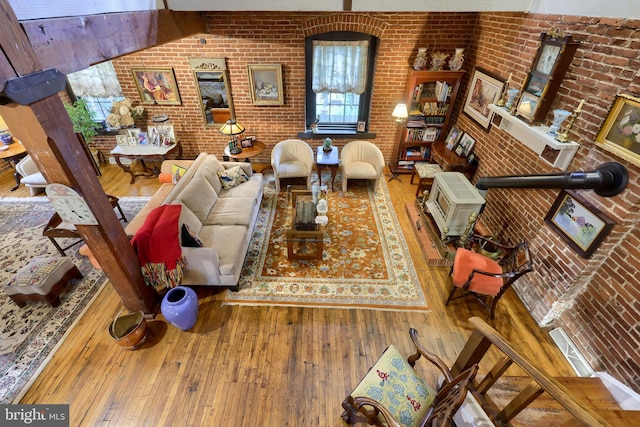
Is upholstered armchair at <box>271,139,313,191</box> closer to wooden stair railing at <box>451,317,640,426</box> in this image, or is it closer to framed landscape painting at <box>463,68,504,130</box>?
framed landscape painting at <box>463,68,504,130</box>

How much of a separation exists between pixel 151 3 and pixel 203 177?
1998mm

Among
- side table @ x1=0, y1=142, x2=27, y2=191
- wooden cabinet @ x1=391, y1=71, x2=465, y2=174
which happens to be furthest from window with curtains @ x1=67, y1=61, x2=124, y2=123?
wooden cabinet @ x1=391, y1=71, x2=465, y2=174

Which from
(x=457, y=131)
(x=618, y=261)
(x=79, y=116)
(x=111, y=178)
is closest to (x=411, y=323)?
(x=618, y=261)

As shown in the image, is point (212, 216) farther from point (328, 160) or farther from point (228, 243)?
point (328, 160)

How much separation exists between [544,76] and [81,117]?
22.6 feet

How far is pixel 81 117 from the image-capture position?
508 cm

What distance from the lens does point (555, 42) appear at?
2.73 metres

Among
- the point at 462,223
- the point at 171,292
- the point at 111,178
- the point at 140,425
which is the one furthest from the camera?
the point at 111,178

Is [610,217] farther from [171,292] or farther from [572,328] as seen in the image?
[171,292]

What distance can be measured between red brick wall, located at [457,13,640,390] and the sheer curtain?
7.00 ft

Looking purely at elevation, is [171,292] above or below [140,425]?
above

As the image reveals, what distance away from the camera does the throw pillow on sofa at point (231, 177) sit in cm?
445

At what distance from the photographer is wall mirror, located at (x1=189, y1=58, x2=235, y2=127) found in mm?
4910

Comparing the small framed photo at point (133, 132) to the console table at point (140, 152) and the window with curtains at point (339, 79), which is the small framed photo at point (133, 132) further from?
the window with curtains at point (339, 79)
